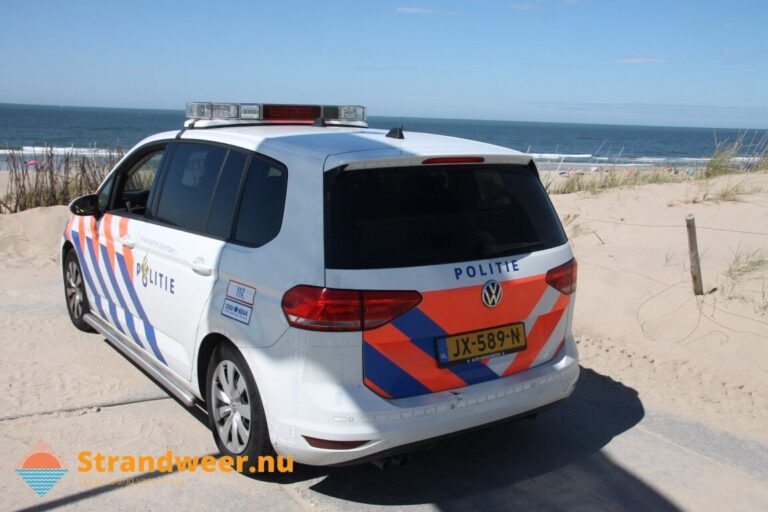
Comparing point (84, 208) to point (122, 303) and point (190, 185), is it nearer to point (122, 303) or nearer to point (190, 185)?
point (122, 303)

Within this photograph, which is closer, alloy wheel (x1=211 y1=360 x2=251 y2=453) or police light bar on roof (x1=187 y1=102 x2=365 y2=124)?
alloy wheel (x1=211 y1=360 x2=251 y2=453)

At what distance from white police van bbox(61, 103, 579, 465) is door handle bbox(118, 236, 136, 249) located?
1.25 ft

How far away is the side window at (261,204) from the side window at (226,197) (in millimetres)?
92

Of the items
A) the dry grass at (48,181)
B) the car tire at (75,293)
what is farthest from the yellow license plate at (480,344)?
the dry grass at (48,181)

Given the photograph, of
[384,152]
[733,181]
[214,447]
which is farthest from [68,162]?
[733,181]

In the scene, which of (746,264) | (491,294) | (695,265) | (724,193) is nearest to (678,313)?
(695,265)

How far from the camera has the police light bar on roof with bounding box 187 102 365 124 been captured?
15.6 feet

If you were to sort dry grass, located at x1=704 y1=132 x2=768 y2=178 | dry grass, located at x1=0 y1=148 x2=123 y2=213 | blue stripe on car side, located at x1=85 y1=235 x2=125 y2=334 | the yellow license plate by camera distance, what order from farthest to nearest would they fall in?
dry grass, located at x1=704 y1=132 x2=768 y2=178, dry grass, located at x1=0 y1=148 x2=123 y2=213, blue stripe on car side, located at x1=85 y1=235 x2=125 y2=334, the yellow license plate

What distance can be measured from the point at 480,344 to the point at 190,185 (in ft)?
6.75

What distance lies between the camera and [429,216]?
3.50 m

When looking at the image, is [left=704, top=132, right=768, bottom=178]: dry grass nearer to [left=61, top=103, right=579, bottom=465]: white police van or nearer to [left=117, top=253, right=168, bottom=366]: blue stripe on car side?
[left=61, top=103, right=579, bottom=465]: white police van

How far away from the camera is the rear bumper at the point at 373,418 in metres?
3.23

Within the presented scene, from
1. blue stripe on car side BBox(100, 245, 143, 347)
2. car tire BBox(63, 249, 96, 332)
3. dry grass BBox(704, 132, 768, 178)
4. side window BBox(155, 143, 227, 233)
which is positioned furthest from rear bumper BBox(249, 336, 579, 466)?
dry grass BBox(704, 132, 768, 178)

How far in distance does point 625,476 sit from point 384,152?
218 cm
